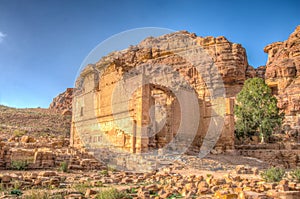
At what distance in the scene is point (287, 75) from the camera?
43.4 metres

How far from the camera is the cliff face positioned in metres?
37.0

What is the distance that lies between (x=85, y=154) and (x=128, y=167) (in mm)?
2991

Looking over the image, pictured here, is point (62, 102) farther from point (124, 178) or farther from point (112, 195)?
point (112, 195)

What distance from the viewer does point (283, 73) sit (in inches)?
1727

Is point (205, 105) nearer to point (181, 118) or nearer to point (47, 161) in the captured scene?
point (181, 118)

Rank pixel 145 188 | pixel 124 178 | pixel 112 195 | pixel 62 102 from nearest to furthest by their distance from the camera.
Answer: pixel 112 195 → pixel 145 188 → pixel 124 178 → pixel 62 102

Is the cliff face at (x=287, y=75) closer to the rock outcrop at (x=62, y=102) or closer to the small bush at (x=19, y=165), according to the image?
the small bush at (x=19, y=165)

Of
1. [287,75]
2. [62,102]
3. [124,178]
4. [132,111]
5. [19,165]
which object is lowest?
[124,178]

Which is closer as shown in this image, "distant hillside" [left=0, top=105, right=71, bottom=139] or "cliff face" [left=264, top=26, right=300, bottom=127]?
"distant hillside" [left=0, top=105, right=71, bottom=139]

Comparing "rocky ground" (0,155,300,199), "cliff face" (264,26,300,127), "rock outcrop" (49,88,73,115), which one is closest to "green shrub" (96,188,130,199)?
"rocky ground" (0,155,300,199)

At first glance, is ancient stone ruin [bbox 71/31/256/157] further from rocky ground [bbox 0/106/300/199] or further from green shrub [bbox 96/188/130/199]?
green shrub [bbox 96/188/130/199]

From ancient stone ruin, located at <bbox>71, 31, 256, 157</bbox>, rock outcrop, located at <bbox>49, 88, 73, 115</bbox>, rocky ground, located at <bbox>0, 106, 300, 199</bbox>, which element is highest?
rock outcrop, located at <bbox>49, 88, 73, 115</bbox>

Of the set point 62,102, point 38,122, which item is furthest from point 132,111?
point 62,102

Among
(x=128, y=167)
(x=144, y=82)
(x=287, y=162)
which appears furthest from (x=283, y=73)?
(x=128, y=167)
